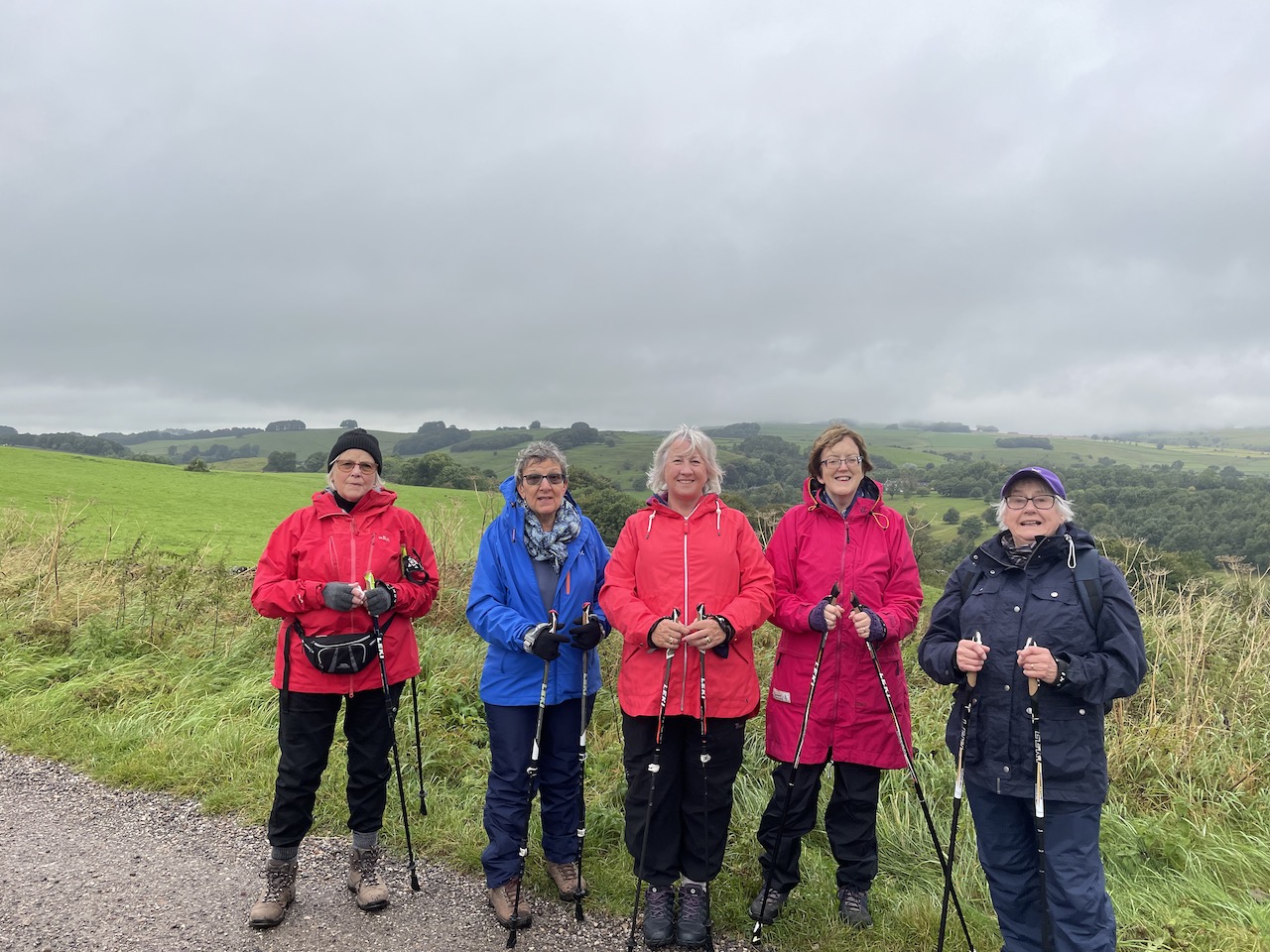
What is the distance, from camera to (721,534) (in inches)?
159

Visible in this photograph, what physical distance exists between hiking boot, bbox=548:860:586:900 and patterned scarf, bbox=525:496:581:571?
193 centimetres

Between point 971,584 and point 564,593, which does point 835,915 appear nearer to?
point 971,584

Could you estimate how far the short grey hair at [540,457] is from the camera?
4.27 metres

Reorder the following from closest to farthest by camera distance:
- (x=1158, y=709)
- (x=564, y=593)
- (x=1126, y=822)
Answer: (x=564, y=593) < (x=1126, y=822) < (x=1158, y=709)

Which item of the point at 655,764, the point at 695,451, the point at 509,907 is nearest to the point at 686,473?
the point at 695,451

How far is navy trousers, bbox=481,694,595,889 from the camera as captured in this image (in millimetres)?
4148

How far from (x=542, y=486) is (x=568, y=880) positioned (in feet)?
8.19

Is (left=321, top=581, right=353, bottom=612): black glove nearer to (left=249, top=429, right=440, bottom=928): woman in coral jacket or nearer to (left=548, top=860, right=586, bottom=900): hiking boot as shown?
(left=249, top=429, right=440, bottom=928): woman in coral jacket

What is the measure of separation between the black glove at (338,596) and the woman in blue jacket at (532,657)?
687 millimetres

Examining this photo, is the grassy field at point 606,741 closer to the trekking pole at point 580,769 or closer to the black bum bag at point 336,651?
the trekking pole at point 580,769

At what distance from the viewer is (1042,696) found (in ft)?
10.5

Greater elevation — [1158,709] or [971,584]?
[971,584]

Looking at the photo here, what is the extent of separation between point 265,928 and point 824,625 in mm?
3698

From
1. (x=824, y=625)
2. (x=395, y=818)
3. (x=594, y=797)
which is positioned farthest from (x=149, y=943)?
(x=824, y=625)
